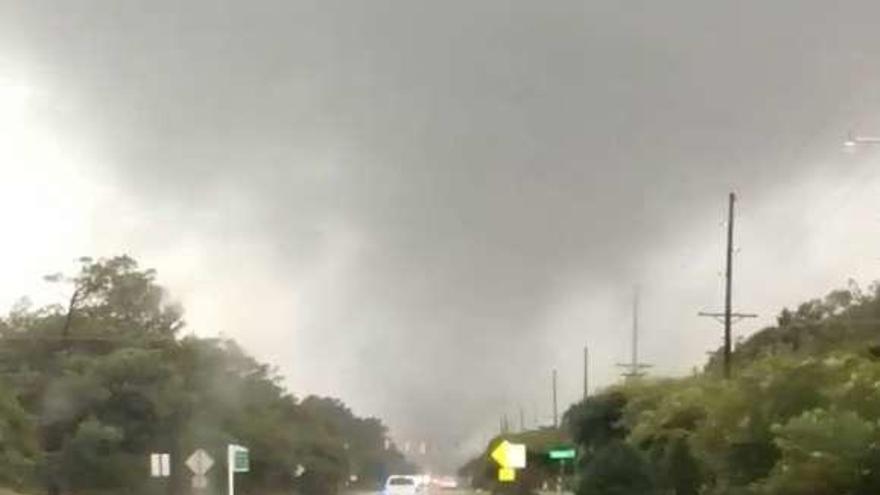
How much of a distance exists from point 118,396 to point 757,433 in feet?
178

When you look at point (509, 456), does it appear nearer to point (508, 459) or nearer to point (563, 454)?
point (508, 459)

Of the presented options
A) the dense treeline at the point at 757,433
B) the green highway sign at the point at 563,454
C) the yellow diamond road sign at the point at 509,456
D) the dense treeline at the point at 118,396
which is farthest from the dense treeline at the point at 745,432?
the dense treeline at the point at 118,396

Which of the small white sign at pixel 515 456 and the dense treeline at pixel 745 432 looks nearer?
the dense treeline at pixel 745 432

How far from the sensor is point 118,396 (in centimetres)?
9188

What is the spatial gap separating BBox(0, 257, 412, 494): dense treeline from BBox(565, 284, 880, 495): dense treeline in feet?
86.9

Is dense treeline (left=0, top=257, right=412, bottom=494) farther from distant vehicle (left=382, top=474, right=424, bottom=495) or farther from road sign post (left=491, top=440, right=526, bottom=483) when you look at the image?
road sign post (left=491, top=440, right=526, bottom=483)

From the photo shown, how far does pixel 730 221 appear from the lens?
64.9 meters

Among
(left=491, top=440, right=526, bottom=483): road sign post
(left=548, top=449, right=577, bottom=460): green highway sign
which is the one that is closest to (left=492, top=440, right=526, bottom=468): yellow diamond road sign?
(left=491, top=440, right=526, bottom=483): road sign post

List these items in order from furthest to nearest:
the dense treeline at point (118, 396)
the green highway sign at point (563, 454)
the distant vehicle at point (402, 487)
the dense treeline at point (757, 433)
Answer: the green highway sign at point (563, 454) → the distant vehicle at point (402, 487) → the dense treeline at point (118, 396) → the dense treeline at point (757, 433)

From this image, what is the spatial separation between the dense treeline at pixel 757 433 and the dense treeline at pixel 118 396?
86.9 ft

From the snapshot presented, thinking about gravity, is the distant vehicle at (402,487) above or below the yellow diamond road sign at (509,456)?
below

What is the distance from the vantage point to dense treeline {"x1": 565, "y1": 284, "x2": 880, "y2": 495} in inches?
1476

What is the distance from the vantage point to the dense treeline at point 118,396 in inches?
3472

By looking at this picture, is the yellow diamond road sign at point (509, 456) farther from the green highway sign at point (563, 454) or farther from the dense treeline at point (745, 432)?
the dense treeline at point (745, 432)
